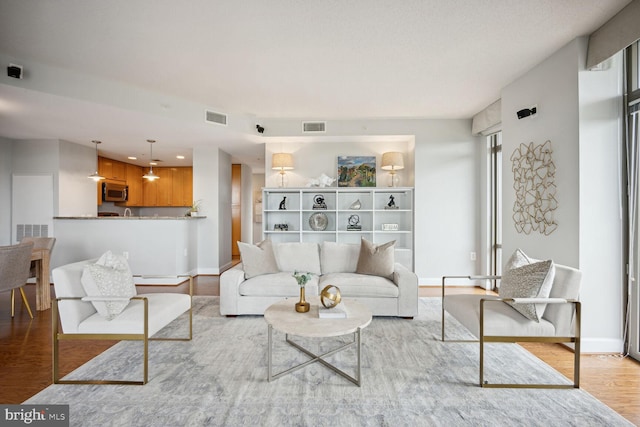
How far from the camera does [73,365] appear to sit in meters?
2.54

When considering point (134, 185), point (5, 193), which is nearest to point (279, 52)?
point (5, 193)

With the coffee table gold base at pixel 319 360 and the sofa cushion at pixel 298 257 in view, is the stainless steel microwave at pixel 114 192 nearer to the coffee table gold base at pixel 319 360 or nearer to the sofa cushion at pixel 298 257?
the sofa cushion at pixel 298 257

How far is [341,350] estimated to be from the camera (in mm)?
2680

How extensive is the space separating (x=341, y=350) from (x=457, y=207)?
375 centimetres

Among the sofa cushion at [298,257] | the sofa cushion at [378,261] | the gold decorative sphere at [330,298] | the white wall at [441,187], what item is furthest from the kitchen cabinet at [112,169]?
the gold decorative sphere at [330,298]

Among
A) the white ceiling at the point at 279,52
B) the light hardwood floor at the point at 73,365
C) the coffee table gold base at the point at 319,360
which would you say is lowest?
the light hardwood floor at the point at 73,365

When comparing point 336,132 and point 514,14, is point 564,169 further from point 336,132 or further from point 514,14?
point 336,132

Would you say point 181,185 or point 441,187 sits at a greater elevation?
point 181,185

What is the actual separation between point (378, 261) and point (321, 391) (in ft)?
6.35

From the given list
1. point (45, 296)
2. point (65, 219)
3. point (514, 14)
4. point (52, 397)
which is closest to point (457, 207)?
point (514, 14)

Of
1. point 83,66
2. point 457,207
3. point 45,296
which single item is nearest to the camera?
point 83,66

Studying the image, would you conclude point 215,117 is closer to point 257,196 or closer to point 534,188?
point 534,188

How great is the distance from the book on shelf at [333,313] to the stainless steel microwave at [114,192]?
692cm

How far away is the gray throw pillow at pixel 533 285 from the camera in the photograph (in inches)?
91.4
